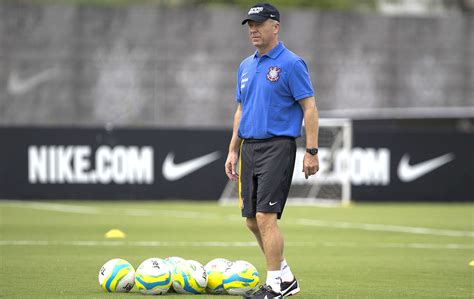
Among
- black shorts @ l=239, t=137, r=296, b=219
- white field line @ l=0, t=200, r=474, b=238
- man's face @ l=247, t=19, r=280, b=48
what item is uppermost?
man's face @ l=247, t=19, r=280, b=48

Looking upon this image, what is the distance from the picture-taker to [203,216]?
2241 cm

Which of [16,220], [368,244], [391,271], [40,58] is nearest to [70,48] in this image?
[40,58]

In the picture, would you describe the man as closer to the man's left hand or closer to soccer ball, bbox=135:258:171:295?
the man's left hand

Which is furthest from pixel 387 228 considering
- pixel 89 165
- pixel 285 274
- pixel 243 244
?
pixel 285 274

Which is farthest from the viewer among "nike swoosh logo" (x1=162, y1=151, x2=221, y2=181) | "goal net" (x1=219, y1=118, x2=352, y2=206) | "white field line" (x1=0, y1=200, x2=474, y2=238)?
"goal net" (x1=219, y1=118, x2=352, y2=206)

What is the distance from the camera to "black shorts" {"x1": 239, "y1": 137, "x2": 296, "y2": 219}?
999 centimetres

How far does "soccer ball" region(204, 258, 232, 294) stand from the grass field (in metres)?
0.42

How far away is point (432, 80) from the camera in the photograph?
36219 mm

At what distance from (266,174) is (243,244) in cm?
637

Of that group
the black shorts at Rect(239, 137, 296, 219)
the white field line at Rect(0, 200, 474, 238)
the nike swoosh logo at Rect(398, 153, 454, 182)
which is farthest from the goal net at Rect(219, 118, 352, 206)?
the black shorts at Rect(239, 137, 296, 219)

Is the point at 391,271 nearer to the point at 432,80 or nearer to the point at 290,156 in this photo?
the point at 290,156

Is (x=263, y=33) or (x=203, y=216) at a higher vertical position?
(x=263, y=33)

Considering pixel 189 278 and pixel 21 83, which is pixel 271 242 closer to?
pixel 189 278

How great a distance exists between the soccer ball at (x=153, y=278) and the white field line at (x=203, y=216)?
8.84m
